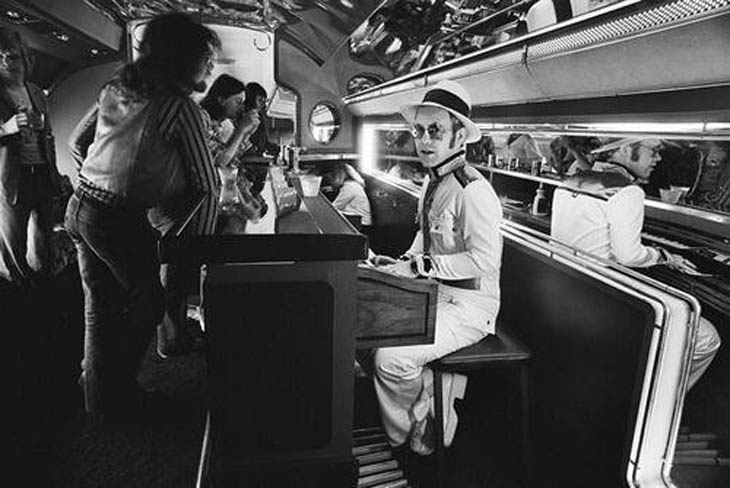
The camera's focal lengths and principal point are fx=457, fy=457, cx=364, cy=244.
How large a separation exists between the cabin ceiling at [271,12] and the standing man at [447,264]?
1.25m

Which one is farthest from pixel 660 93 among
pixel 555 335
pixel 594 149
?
pixel 555 335

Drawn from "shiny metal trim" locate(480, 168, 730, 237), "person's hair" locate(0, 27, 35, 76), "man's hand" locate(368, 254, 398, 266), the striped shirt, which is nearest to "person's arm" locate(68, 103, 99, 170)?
the striped shirt

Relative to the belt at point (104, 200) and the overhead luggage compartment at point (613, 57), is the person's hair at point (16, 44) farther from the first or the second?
the overhead luggage compartment at point (613, 57)

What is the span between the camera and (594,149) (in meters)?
3.24

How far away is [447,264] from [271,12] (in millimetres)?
3878

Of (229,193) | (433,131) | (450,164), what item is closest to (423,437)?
(450,164)

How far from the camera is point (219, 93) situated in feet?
10.2

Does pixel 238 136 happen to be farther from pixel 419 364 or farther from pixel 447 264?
pixel 419 364

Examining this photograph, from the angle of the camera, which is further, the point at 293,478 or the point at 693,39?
the point at 693,39

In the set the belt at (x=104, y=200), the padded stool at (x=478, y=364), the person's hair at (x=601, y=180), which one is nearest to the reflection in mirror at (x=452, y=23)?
the person's hair at (x=601, y=180)

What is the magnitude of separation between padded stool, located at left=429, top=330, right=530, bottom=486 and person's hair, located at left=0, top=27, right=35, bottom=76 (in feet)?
12.2

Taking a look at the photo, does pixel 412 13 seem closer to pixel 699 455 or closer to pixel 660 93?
pixel 660 93

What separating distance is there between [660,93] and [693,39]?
439mm

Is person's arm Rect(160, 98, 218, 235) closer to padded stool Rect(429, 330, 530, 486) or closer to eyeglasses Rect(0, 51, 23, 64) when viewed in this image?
padded stool Rect(429, 330, 530, 486)
